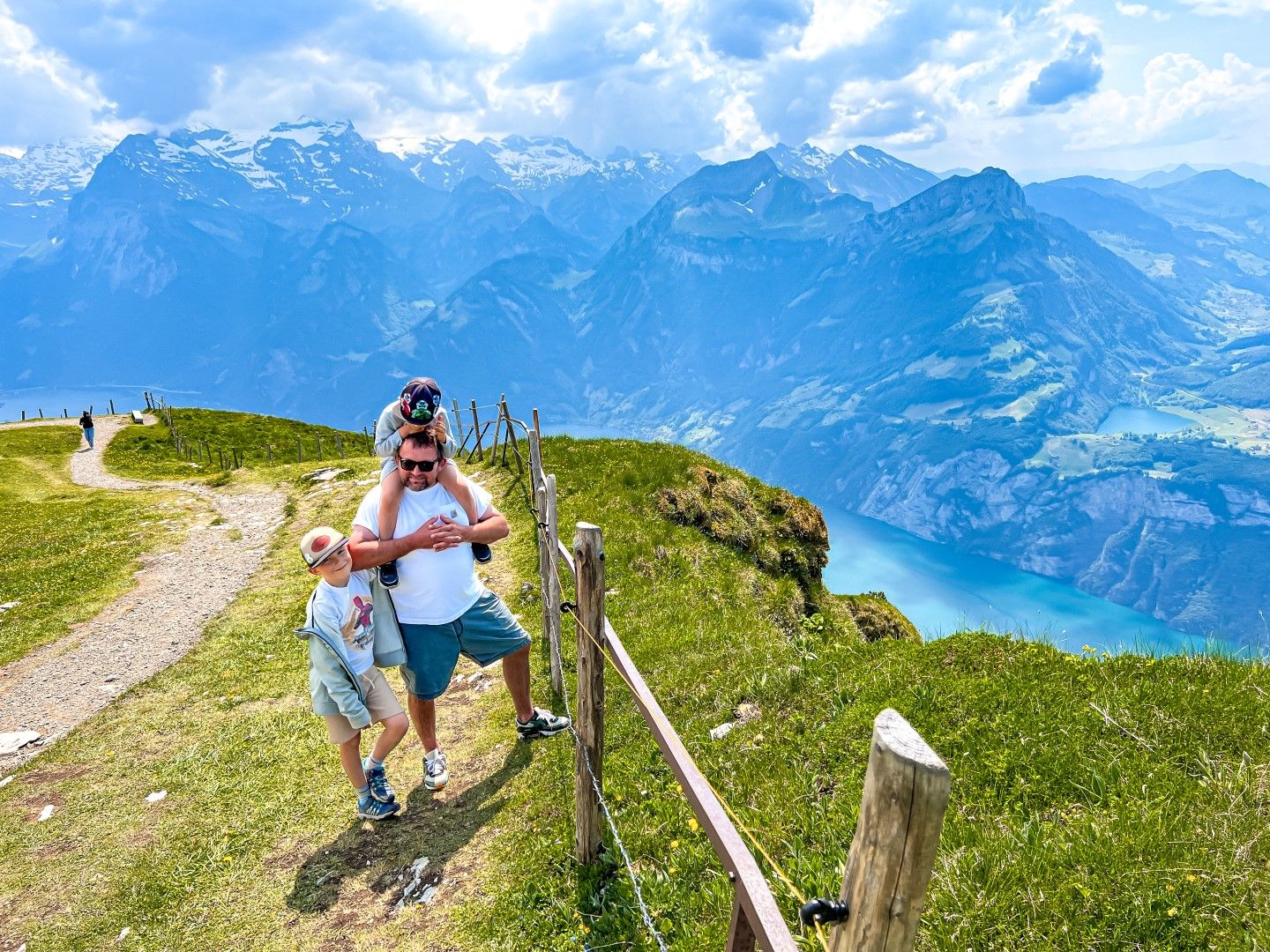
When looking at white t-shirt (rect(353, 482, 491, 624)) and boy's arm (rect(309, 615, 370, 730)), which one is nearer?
boy's arm (rect(309, 615, 370, 730))

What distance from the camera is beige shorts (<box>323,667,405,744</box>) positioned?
6.46 meters

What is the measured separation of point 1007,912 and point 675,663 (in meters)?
5.18

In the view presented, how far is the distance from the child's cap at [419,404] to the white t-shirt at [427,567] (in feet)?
2.36

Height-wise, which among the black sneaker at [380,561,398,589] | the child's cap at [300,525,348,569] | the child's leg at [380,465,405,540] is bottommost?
the black sneaker at [380,561,398,589]

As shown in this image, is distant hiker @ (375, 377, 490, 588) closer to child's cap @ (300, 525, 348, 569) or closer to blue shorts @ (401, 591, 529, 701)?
child's cap @ (300, 525, 348, 569)

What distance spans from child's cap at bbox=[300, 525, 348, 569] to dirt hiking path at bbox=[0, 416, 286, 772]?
359 inches

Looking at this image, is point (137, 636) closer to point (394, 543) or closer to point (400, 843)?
point (400, 843)

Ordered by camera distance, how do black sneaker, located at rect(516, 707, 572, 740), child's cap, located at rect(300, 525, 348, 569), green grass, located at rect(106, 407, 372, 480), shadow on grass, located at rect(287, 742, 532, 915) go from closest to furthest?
child's cap, located at rect(300, 525, 348, 569)
shadow on grass, located at rect(287, 742, 532, 915)
black sneaker, located at rect(516, 707, 572, 740)
green grass, located at rect(106, 407, 372, 480)

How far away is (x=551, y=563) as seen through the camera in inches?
347

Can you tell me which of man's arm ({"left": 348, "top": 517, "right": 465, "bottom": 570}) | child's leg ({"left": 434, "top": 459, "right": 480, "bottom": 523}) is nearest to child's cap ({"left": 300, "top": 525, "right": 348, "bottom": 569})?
man's arm ({"left": 348, "top": 517, "right": 465, "bottom": 570})

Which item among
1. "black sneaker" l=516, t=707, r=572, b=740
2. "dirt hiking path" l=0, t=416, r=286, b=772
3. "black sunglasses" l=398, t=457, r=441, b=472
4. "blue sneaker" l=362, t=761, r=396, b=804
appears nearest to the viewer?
→ "black sunglasses" l=398, t=457, r=441, b=472

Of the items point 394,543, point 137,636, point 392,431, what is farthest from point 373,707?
point 137,636

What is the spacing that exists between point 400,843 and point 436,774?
0.80m

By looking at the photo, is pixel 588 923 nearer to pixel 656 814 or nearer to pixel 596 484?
pixel 656 814
